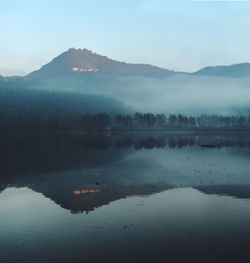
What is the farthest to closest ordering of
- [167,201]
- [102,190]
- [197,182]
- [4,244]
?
[197,182], [102,190], [167,201], [4,244]

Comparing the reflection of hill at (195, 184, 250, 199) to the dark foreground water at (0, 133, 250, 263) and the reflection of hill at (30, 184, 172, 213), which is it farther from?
the reflection of hill at (30, 184, 172, 213)

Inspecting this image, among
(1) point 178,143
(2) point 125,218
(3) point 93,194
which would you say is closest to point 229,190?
(2) point 125,218

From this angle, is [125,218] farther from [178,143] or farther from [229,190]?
[178,143]

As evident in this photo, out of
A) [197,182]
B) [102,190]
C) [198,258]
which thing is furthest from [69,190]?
[198,258]

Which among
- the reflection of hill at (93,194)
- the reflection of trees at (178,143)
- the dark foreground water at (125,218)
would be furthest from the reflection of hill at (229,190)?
the reflection of trees at (178,143)

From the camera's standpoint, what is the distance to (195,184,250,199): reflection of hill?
34500 millimetres

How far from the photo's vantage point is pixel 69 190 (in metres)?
37.5

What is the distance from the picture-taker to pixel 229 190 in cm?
3681

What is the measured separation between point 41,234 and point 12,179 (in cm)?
2630

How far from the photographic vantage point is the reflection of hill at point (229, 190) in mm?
34500

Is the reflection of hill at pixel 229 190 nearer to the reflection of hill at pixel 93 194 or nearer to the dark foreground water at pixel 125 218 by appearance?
the dark foreground water at pixel 125 218

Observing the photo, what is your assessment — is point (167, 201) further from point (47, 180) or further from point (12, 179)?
point (12, 179)

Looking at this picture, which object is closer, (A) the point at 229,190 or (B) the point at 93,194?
(B) the point at 93,194

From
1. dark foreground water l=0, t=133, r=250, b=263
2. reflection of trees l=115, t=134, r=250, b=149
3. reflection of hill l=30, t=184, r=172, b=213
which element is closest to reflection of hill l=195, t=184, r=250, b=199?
dark foreground water l=0, t=133, r=250, b=263
